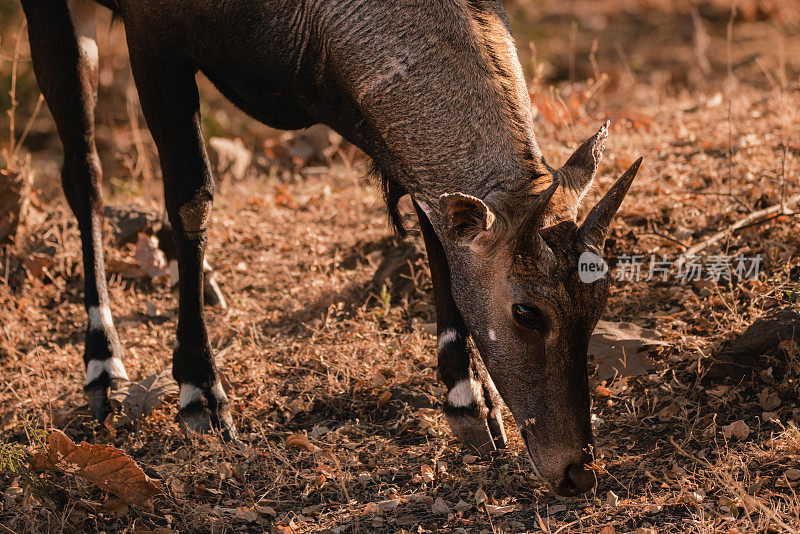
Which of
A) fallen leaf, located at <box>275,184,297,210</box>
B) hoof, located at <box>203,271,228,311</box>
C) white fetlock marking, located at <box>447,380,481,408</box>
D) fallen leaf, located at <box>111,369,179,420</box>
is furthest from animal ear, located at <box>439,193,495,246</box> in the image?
fallen leaf, located at <box>275,184,297,210</box>

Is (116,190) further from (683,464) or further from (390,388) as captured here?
(683,464)

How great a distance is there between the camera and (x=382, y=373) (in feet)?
14.5

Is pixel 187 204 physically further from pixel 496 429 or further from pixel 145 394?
pixel 496 429

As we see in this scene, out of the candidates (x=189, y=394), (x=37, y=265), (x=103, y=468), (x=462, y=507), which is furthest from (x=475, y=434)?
(x=37, y=265)

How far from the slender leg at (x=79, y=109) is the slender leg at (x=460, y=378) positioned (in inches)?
72.8

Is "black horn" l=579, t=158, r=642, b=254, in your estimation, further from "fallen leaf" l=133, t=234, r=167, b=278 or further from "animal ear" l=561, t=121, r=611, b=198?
"fallen leaf" l=133, t=234, r=167, b=278

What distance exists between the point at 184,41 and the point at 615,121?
3821 mm

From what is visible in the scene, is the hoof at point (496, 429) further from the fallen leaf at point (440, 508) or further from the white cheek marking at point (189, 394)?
the white cheek marking at point (189, 394)

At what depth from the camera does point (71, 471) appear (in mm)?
3449

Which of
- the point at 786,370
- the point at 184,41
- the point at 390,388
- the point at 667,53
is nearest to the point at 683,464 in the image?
the point at 786,370

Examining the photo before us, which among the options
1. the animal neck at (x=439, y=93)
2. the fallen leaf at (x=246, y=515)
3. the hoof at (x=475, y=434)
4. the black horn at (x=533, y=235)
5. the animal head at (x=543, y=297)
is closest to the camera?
the black horn at (x=533, y=235)

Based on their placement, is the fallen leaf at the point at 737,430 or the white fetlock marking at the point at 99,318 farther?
the white fetlock marking at the point at 99,318

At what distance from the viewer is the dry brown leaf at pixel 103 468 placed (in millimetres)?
3416

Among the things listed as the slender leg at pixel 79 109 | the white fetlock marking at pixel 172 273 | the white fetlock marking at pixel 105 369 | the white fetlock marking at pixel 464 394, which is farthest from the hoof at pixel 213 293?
the white fetlock marking at pixel 464 394
